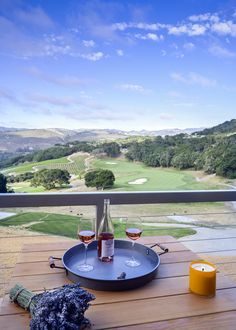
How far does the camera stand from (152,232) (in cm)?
237

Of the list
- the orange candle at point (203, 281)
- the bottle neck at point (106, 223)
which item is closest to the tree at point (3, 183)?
the bottle neck at point (106, 223)

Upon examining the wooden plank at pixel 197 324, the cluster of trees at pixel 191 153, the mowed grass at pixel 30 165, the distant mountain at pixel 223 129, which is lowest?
the wooden plank at pixel 197 324

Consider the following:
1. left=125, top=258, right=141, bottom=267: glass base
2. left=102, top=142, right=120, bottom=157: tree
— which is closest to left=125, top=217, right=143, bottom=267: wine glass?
left=125, top=258, right=141, bottom=267: glass base

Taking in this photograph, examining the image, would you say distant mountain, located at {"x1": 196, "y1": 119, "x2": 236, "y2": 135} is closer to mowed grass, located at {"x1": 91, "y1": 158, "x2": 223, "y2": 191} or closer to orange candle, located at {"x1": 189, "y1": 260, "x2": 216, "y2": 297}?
mowed grass, located at {"x1": 91, "y1": 158, "x2": 223, "y2": 191}

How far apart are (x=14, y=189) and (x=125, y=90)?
144 cm

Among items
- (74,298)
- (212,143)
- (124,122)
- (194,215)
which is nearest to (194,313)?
(74,298)

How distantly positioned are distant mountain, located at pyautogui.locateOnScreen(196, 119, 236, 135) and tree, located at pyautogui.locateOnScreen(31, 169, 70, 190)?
55.2 inches

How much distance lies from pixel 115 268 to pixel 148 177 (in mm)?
1373

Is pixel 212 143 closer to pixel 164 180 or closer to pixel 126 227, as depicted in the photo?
pixel 164 180

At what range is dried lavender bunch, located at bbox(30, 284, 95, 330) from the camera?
0.76 meters

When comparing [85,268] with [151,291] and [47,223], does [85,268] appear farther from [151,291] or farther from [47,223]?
[47,223]

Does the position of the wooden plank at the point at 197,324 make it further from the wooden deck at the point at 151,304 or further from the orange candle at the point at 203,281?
the orange candle at the point at 203,281

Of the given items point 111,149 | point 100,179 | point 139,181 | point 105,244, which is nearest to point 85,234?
point 105,244

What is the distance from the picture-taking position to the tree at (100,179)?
228 centimetres
